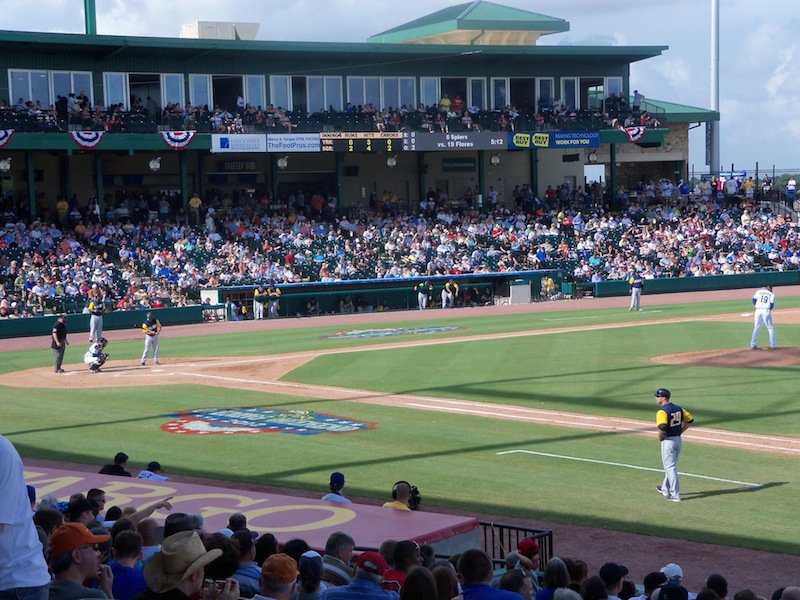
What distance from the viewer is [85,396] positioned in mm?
23719

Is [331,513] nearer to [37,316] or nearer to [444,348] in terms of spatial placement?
[444,348]

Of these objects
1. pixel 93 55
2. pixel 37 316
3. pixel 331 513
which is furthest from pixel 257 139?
pixel 331 513

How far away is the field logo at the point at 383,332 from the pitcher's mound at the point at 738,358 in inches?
400

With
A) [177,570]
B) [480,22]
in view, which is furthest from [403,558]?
[480,22]

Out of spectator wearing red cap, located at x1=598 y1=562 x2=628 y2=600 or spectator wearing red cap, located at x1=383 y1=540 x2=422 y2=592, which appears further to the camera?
spectator wearing red cap, located at x1=598 y1=562 x2=628 y2=600

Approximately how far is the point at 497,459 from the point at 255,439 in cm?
447

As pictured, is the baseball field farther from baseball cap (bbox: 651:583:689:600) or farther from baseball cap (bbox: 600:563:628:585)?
baseball cap (bbox: 651:583:689:600)

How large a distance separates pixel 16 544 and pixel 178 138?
42990mm

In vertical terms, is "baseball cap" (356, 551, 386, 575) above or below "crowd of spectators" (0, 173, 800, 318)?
below

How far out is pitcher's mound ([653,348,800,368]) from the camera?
83.2 ft

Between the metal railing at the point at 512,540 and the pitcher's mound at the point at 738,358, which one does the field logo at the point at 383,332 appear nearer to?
the pitcher's mound at the point at 738,358

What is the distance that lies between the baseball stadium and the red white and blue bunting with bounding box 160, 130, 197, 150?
3.8 inches

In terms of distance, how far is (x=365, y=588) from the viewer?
6.11m

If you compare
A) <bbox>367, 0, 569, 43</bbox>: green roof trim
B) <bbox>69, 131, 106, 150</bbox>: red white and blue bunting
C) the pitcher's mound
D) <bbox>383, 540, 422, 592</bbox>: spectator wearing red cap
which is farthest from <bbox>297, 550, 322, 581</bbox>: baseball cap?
<bbox>367, 0, 569, 43</bbox>: green roof trim
